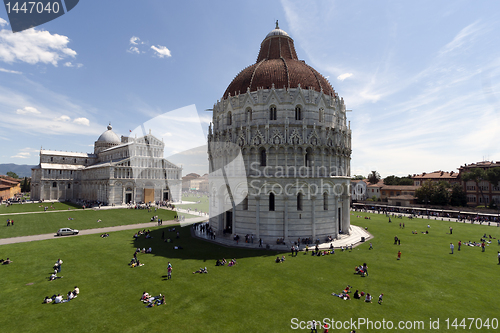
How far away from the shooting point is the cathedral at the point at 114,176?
284 ft

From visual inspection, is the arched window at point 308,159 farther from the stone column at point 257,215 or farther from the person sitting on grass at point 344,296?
the person sitting on grass at point 344,296

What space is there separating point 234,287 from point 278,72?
32.6m

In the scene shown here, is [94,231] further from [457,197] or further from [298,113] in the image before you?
[457,197]

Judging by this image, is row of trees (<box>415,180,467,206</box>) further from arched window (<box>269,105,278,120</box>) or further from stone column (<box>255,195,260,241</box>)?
stone column (<box>255,195,260,241</box>)

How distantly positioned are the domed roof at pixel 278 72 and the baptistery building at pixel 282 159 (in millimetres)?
175

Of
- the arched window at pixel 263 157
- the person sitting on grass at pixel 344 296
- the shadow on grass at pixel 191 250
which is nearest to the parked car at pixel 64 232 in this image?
the shadow on grass at pixel 191 250

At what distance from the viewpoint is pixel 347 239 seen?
3812cm

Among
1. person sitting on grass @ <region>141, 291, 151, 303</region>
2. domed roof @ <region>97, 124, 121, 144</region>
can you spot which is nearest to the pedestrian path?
person sitting on grass @ <region>141, 291, 151, 303</region>

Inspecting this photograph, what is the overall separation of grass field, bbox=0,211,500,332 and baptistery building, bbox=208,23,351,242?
21.5 ft

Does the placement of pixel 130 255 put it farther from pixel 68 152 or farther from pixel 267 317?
pixel 68 152

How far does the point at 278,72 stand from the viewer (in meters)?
40.1

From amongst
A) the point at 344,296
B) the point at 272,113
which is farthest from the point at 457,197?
the point at 344,296

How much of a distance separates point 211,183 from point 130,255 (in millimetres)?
18075

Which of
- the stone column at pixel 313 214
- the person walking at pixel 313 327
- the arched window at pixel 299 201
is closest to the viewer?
the person walking at pixel 313 327
